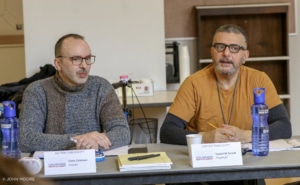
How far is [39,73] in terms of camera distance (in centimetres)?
392

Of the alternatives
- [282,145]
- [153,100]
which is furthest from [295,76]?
[282,145]

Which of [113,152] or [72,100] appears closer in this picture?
[113,152]

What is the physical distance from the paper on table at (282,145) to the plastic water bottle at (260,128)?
0.08 metres

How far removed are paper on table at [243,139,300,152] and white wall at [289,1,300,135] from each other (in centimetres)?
299

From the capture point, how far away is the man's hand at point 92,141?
197 centimetres

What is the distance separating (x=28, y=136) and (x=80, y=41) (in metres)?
0.52

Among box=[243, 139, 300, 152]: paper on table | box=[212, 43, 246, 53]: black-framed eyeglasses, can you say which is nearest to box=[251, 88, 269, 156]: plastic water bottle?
box=[243, 139, 300, 152]: paper on table

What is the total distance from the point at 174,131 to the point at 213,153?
497 mm

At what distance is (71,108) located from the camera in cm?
234

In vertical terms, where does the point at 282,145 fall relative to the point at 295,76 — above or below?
below

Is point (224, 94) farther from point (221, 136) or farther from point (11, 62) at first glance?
point (11, 62)

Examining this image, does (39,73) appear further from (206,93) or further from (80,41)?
(206,93)

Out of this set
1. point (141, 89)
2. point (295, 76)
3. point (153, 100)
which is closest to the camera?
point (153, 100)

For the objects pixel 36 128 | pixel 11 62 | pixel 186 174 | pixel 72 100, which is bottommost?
pixel 186 174
